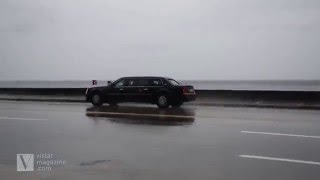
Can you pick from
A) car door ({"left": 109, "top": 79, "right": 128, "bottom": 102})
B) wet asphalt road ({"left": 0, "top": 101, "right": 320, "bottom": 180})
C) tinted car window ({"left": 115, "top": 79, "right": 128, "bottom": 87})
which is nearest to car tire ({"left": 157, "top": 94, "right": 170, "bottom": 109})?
car door ({"left": 109, "top": 79, "right": 128, "bottom": 102})

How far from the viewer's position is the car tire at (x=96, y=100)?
2383cm

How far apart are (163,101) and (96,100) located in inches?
153

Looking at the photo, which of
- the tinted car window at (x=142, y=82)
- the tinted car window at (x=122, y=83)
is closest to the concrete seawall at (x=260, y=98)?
the tinted car window at (x=142, y=82)

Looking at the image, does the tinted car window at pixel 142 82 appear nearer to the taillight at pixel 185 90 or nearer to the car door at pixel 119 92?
the car door at pixel 119 92

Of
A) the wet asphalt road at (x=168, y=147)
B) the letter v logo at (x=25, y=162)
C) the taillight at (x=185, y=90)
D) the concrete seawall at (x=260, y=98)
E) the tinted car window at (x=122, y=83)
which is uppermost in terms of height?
the tinted car window at (x=122, y=83)

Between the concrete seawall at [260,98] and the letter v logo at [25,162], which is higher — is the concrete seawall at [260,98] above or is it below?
below

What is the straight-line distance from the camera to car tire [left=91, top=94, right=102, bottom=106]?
23828 millimetres

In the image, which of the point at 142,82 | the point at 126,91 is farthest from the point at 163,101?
the point at 126,91

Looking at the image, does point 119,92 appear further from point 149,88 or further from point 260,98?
point 260,98

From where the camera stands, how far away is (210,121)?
15.0 metres

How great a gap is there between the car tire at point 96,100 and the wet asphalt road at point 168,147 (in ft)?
25.4

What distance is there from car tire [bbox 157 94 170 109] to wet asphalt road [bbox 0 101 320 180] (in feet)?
19.5

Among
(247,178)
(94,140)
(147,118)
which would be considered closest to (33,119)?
(147,118)

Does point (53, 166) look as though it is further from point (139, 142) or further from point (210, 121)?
point (210, 121)
